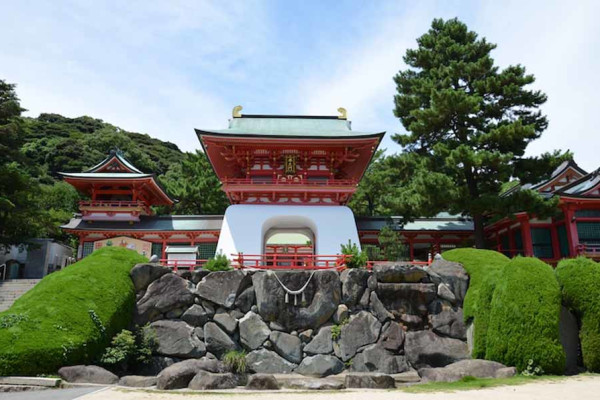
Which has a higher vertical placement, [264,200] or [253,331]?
[264,200]

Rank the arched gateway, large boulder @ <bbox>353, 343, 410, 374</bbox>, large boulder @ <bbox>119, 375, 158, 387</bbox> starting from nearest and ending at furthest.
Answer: large boulder @ <bbox>119, 375, 158, 387</bbox> < large boulder @ <bbox>353, 343, 410, 374</bbox> < the arched gateway

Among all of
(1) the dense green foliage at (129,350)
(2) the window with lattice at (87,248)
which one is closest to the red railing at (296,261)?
(1) the dense green foliage at (129,350)

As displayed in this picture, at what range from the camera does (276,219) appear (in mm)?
21844

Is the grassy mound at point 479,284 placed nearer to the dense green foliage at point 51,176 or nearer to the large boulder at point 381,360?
the large boulder at point 381,360

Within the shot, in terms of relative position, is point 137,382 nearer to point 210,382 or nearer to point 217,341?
point 210,382

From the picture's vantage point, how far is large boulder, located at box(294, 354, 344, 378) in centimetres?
1406

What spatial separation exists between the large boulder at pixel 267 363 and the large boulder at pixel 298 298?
111 centimetres

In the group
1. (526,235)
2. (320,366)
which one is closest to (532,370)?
(320,366)

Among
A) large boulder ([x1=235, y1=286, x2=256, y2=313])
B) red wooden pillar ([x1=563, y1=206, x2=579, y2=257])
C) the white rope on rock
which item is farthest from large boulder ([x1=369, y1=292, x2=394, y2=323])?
red wooden pillar ([x1=563, y1=206, x2=579, y2=257])

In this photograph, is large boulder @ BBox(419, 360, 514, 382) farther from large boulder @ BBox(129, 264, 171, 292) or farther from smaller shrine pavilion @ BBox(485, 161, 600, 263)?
smaller shrine pavilion @ BBox(485, 161, 600, 263)

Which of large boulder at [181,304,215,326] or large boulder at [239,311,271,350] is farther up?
large boulder at [181,304,215,326]

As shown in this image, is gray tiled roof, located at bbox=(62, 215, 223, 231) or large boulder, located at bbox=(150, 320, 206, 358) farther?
gray tiled roof, located at bbox=(62, 215, 223, 231)

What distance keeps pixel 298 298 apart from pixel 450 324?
555 cm

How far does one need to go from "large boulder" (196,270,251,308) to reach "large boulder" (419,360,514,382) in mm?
7037
